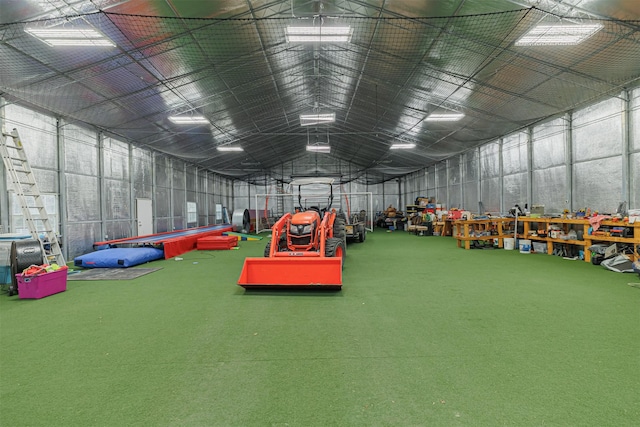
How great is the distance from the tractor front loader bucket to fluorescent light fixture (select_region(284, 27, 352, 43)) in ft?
14.2

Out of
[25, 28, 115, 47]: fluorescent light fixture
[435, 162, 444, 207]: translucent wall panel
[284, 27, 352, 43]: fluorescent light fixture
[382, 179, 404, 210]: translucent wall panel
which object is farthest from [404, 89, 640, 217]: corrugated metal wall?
[25, 28, 115, 47]: fluorescent light fixture

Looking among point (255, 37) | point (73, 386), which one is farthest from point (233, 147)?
point (73, 386)

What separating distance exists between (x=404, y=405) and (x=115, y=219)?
1173cm

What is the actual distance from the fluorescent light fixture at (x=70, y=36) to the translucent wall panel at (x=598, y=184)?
11.8 meters

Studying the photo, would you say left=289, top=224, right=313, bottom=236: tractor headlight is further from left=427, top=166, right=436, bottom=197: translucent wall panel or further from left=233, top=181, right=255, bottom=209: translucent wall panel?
left=233, top=181, right=255, bottom=209: translucent wall panel

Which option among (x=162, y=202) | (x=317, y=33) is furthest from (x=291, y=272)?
(x=162, y=202)

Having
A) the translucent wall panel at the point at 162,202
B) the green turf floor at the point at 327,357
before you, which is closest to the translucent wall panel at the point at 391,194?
the translucent wall panel at the point at 162,202

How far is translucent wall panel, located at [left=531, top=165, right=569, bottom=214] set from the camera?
990 cm

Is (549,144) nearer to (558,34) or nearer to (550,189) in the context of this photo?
(550,189)

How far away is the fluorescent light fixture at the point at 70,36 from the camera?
5266 millimetres

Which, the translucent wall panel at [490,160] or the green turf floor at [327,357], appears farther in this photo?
the translucent wall panel at [490,160]

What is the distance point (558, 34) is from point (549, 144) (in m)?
5.62

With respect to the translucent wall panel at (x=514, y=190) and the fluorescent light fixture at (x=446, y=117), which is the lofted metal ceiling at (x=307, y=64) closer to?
the fluorescent light fixture at (x=446, y=117)

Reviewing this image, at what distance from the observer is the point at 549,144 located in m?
10.4
